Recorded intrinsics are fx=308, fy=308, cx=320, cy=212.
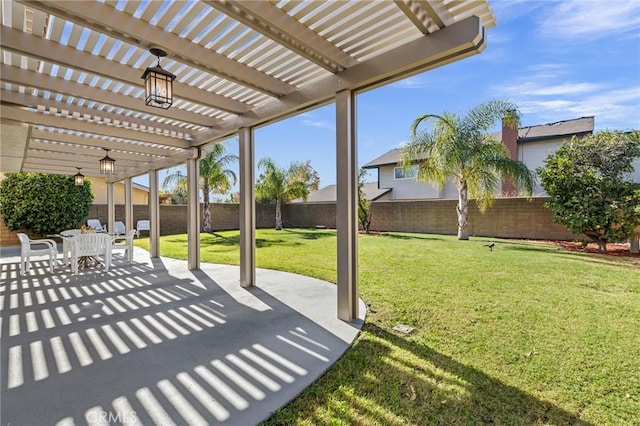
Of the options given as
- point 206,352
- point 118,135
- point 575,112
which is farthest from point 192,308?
point 575,112

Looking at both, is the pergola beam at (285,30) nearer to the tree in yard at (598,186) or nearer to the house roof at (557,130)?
the tree in yard at (598,186)

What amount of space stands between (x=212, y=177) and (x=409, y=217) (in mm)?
11289

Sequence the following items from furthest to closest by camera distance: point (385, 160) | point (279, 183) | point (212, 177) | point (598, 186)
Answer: point (385, 160)
point (279, 183)
point (212, 177)
point (598, 186)

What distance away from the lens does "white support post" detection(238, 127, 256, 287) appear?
6.07m

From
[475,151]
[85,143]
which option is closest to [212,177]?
[85,143]

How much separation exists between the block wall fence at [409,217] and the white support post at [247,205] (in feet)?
39.4

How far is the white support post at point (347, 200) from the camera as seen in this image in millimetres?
4199

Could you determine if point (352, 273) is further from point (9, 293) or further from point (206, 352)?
point (9, 293)

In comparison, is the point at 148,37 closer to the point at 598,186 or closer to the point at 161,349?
the point at 161,349

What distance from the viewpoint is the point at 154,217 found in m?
10.1

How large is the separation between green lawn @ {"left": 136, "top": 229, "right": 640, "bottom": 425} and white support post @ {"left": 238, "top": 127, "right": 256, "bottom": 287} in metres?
1.87

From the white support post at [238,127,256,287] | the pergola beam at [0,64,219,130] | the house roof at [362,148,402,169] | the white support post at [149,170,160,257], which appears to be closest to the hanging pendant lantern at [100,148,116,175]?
the white support post at [149,170,160,257]

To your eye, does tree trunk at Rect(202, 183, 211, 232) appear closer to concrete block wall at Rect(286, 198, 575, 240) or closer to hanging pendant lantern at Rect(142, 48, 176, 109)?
concrete block wall at Rect(286, 198, 575, 240)

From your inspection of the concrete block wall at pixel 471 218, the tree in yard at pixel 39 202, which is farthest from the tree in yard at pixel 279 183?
the tree in yard at pixel 39 202
